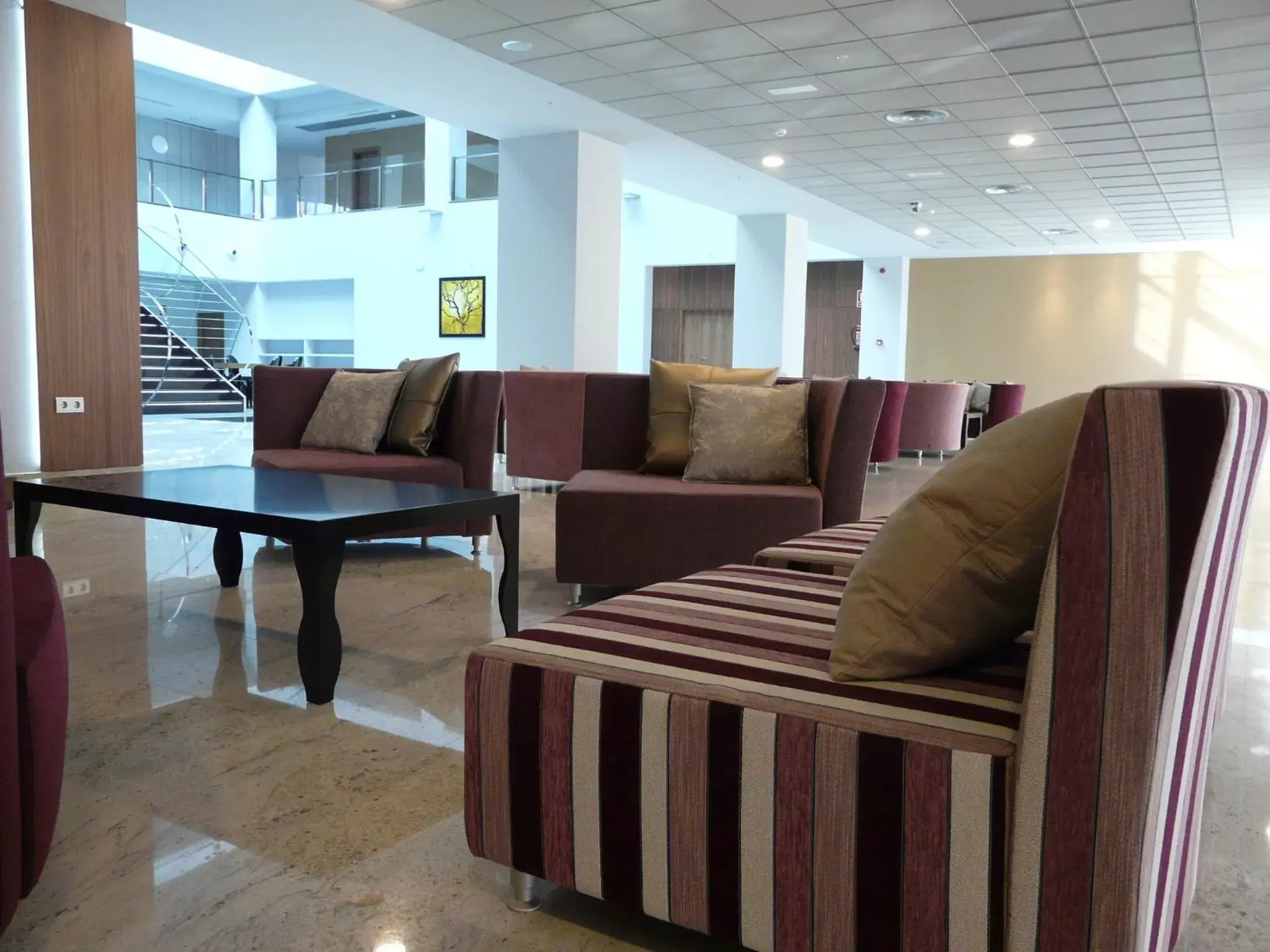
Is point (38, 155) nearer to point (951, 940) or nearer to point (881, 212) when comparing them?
point (951, 940)

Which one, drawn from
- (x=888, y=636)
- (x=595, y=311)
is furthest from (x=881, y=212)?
(x=888, y=636)

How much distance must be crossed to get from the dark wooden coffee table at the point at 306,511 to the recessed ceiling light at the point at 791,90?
546 centimetres

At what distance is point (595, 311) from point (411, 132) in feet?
29.3

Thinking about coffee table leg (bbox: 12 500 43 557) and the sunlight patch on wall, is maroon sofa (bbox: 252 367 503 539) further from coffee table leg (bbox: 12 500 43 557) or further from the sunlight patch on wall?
the sunlight patch on wall

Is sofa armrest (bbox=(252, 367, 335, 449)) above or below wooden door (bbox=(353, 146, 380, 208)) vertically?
below

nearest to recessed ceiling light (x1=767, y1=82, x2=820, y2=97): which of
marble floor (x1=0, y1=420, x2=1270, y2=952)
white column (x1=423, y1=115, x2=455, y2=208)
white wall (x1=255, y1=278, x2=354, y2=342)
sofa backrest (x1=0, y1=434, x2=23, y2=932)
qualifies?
marble floor (x1=0, y1=420, x2=1270, y2=952)

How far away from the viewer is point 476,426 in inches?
172

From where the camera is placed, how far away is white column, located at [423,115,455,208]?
1440 centimetres

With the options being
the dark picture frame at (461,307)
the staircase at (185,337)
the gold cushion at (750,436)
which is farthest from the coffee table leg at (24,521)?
the dark picture frame at (461,307)

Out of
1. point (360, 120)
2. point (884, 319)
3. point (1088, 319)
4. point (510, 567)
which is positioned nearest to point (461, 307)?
point (360, 120)

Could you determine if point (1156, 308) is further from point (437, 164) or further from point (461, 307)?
point (437, 164)

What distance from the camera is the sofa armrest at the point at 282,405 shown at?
181 inches

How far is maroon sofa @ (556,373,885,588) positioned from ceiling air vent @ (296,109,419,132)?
1484 centimetres

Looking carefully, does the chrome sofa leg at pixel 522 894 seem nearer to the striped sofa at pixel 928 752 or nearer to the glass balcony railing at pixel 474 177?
the striped sofa at pixel 928 752
